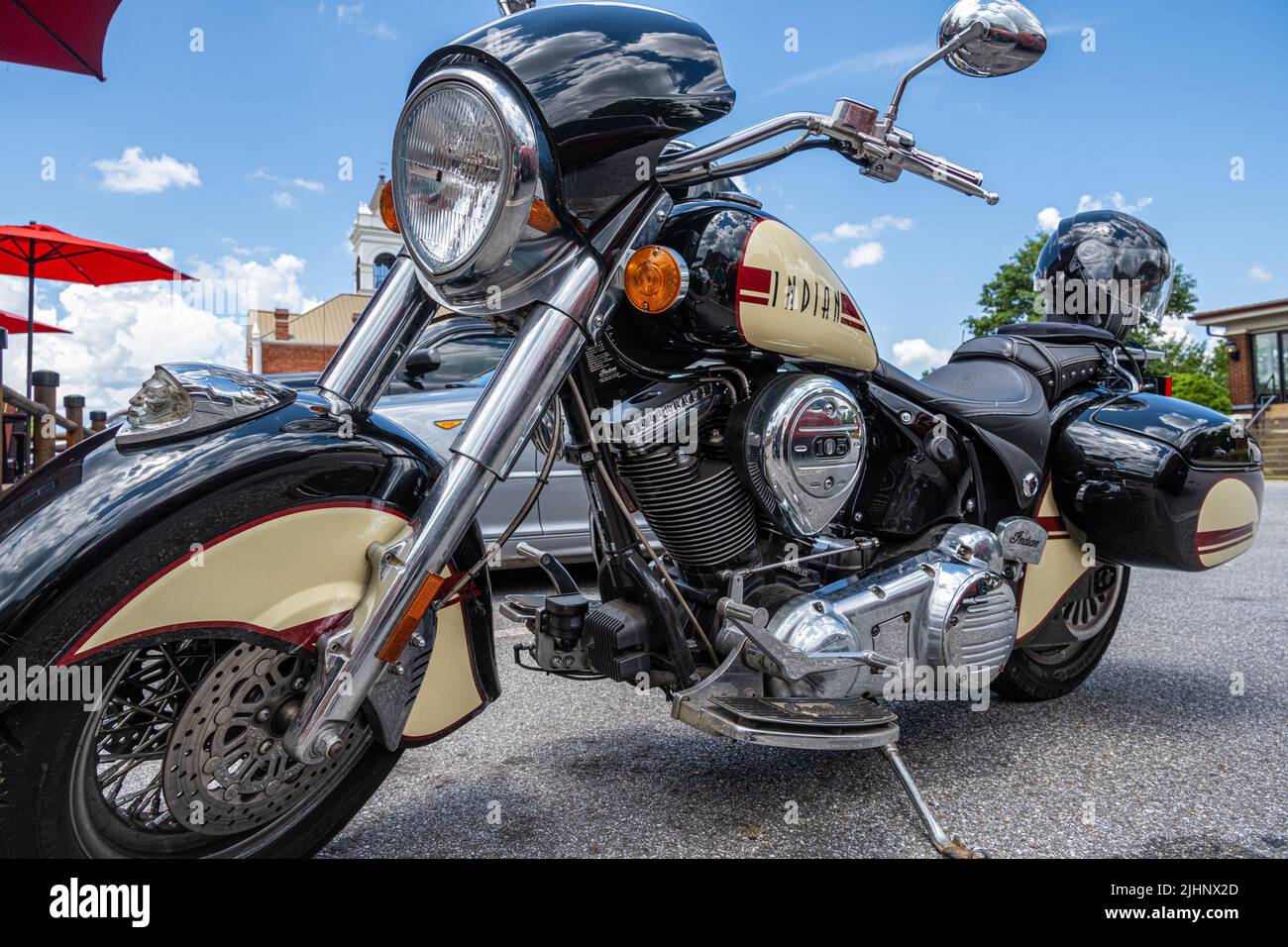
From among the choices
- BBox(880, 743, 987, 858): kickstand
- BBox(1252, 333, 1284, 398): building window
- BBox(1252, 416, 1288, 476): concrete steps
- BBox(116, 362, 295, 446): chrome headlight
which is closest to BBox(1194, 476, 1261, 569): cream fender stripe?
BBox(880, 743, 987, 858): kickstand

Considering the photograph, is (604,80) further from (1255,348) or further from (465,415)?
(1255,348)

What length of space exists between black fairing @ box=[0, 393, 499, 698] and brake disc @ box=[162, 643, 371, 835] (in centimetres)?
26

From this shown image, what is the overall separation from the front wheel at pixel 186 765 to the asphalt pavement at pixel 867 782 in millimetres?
445

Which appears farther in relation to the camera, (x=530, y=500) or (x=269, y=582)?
(x=530, y=500)

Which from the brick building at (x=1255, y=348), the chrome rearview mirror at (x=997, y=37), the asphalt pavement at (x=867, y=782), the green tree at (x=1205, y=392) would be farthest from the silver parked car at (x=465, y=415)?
the brick building at (x=1255, y=348)

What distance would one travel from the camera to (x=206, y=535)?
4.98 ft

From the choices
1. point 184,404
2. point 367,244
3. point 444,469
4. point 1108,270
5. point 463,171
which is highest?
point 367,244

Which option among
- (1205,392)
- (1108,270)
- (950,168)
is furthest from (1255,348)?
(950,168)

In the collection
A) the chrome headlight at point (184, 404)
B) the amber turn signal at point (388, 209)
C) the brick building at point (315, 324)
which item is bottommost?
the chrome headlight at point (184, 404)

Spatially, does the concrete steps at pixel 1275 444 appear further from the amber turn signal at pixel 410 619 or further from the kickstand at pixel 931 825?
the amber turn signal at pixel 410 619

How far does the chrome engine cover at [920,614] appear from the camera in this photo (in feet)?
7.18

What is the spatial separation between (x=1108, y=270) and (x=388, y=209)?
2631 mm

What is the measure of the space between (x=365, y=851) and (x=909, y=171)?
6.60ft
